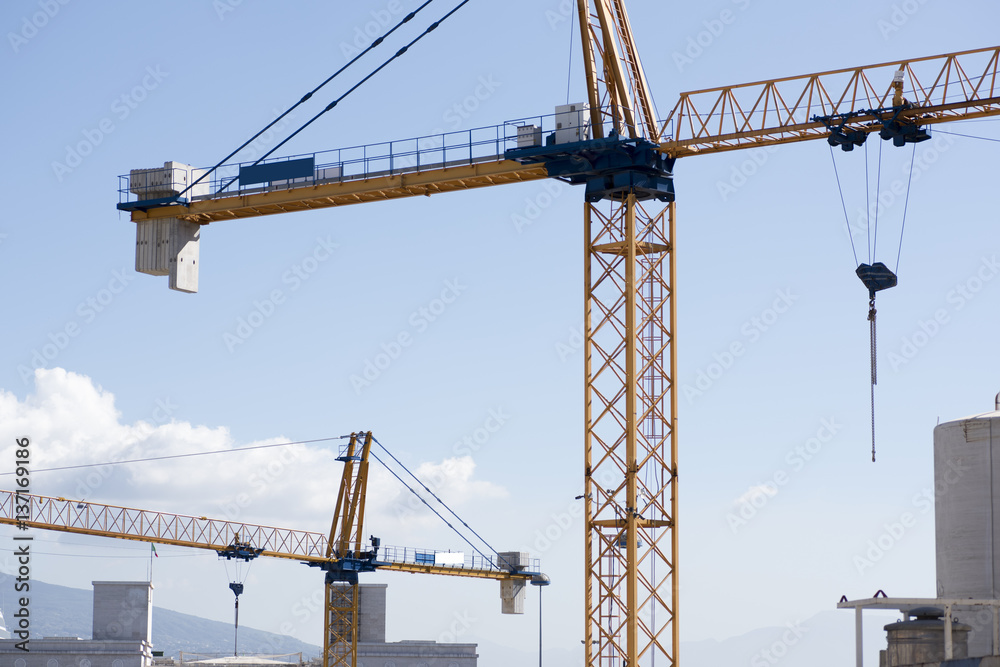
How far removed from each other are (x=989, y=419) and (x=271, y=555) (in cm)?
4778

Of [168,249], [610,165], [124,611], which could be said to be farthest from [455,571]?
[610,165]

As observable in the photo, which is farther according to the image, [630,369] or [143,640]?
[143,640]

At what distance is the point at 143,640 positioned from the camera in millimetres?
78188

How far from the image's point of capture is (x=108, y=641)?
77625 millimetres

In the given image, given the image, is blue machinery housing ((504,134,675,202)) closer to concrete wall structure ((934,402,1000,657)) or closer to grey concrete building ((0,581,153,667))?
concrete wall structure ((934,402,1000,657))

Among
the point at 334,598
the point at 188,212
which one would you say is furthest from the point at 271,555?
the point at 188,212

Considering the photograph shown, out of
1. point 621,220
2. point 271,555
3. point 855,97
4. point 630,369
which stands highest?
point 855,97

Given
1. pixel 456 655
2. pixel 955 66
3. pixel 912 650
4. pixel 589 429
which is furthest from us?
pixel 456 655

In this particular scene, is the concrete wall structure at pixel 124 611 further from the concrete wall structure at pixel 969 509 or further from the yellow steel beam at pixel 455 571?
the concrete wall structure at pixel 969 509

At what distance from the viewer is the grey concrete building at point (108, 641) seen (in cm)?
7675

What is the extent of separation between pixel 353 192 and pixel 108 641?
38587mm

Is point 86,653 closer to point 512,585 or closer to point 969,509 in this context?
point 512,585

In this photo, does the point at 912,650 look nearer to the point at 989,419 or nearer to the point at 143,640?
the point at 989,419

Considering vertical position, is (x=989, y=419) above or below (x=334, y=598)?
above
